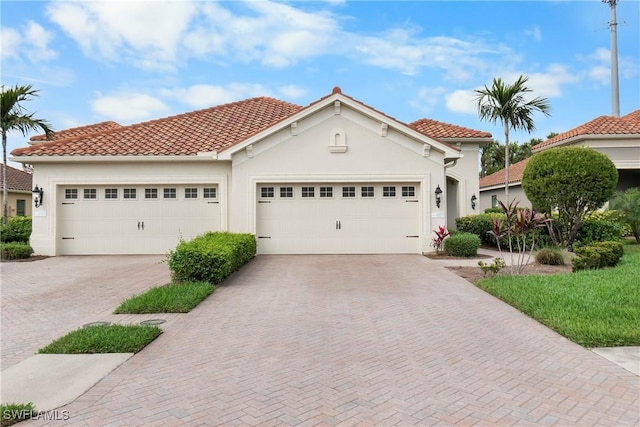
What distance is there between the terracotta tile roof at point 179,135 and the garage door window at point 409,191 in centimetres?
526

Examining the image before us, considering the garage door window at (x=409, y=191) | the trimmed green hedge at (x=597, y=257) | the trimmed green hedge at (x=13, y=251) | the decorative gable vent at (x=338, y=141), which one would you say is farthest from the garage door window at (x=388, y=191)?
the trimmed green hedge at (x=13, y=251)

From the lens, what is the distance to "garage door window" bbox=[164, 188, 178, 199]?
→ 47.6ft

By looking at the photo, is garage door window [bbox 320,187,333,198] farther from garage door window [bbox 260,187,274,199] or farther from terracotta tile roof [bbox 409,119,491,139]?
terracotta tile roof [bbox 409,119,491,139]

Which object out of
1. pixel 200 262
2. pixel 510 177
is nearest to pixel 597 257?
pixel 200 262

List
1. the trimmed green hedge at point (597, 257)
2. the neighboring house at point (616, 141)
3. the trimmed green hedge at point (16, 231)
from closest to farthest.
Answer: the trimmed green hedge at point (597, 257)
the trimmed green hedge at point (16, 231)
the neighboring house at point (616, 141)

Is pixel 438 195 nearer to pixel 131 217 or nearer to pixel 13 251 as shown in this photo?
pixel 131 217

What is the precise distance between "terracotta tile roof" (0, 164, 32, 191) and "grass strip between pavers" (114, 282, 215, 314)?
26129mm

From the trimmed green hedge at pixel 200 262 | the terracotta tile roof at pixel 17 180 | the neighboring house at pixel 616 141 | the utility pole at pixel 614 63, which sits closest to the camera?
the trimmed green hedge at pixel 200 262

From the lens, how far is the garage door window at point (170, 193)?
14.5 metres

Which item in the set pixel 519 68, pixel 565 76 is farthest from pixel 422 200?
pixel 519 68

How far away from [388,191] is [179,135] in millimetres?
8640

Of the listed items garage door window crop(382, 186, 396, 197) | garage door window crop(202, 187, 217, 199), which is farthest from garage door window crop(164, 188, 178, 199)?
garage door window crop(382, 186, 396, 197)

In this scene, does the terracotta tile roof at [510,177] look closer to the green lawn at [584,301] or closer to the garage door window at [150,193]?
the green lawn at [584,301]

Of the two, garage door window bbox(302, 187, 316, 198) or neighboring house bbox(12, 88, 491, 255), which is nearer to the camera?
neighboring house bbox(12, 88, 491, 255)
